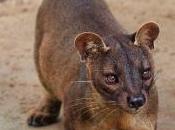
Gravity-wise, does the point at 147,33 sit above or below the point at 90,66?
above

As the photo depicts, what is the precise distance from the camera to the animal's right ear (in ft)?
19.6

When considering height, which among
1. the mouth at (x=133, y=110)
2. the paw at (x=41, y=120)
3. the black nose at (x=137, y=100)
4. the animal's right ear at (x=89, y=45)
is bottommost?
the paw at (x=41, y=120)

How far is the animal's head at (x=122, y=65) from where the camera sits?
18.6ft

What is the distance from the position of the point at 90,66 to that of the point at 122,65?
0.40 m

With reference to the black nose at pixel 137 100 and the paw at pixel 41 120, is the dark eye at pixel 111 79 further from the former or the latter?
the paw at pixel 41 120

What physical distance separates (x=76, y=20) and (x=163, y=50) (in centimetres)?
229

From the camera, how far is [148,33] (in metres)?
6.12

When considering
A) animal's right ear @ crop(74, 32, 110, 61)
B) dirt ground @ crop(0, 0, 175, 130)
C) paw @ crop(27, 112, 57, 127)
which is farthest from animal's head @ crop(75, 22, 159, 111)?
paw @ crop(27, 112, 57, 127)

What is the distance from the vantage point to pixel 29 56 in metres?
9.47

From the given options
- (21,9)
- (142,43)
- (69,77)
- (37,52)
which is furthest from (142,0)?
(142,43)

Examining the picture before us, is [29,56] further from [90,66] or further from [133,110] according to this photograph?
[133,110]

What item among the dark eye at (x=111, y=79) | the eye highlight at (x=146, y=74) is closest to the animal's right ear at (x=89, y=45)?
the dark eye at (x=111, y=79)

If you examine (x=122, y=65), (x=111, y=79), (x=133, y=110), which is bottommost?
(x=133, y=110)

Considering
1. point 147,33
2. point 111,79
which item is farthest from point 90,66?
point 147,33
